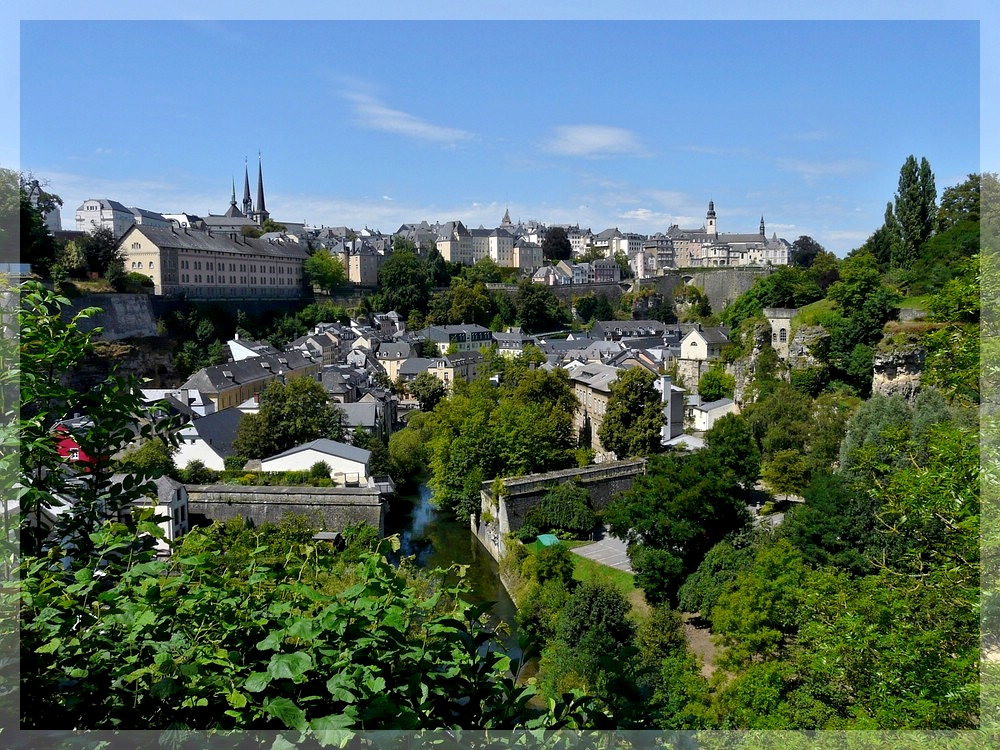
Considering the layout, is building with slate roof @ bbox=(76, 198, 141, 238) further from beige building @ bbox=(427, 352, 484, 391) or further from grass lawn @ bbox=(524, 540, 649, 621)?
grass lawn @ bbox=(524, 540, 649, 621)

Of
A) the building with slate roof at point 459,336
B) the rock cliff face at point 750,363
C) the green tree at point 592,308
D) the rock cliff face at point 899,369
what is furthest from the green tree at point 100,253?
the green tree at point 592,308

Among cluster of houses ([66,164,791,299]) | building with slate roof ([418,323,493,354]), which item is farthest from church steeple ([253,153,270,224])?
building with slate roof ([418,323,493,354])

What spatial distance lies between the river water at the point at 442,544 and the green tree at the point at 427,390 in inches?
445

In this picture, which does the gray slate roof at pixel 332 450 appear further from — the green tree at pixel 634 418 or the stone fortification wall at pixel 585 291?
the stone fortification wall at pixel 585 291

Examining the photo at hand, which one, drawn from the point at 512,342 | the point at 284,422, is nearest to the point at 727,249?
the point at 512,342

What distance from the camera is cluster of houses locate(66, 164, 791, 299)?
40.8 m

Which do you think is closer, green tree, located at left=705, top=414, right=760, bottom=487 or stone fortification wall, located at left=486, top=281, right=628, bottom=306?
green tree, located at left=705, top=414, right=760, bottom=487

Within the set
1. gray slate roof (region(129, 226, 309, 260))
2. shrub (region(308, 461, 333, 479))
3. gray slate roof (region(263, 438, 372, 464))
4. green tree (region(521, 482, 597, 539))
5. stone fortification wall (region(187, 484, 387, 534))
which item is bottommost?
green tree (region(521, 482, 597, 539))

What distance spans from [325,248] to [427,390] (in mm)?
26985

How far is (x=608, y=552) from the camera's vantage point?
16.7 metres

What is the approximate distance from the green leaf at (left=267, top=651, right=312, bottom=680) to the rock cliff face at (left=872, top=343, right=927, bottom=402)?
68.1 ft

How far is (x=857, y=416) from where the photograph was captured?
1734 cm

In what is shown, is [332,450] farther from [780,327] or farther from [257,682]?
[257,682]

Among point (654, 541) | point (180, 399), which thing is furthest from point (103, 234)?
point (654, 541)
